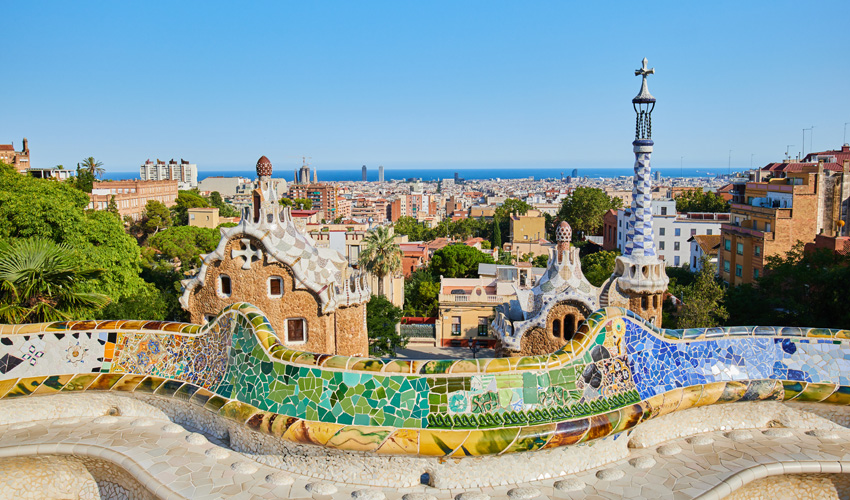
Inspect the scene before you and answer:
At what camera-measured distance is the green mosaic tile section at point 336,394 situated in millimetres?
8617

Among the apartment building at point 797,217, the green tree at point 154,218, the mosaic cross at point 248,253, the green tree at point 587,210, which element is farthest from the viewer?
the green tree at point 587,210

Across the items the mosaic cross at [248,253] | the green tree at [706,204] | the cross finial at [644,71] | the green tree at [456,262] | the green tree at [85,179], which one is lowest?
the green tree at [456,262]

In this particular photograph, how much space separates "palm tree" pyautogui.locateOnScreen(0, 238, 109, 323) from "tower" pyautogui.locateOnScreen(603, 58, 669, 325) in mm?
12898

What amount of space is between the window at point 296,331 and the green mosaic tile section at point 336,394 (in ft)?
28.4

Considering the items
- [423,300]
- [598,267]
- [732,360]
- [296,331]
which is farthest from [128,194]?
[732,360]

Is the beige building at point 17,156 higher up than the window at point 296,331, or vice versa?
the beige building at point 17,156

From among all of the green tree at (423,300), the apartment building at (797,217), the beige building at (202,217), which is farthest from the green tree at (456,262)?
the beige building at (202,217)

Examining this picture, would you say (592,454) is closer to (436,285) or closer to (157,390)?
(157,390)

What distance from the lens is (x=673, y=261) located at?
6128cm

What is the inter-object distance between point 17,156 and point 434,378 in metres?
87.6

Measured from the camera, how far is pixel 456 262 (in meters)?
49.9

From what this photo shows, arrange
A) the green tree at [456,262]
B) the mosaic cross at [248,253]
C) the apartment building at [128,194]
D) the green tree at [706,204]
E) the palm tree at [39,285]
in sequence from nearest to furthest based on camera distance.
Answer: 1. the palm tree at [39,285]
2. the mosaic cross at [248,253]
3. the green tree at [456,262]
4. the apartment building at [128,194]
5. the green tree at [706,204]

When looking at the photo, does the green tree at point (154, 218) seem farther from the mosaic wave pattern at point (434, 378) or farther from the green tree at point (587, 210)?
the mosaic wave pattern at point (434, 378)

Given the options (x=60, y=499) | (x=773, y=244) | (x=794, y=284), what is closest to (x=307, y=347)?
(x=60, y=499)
